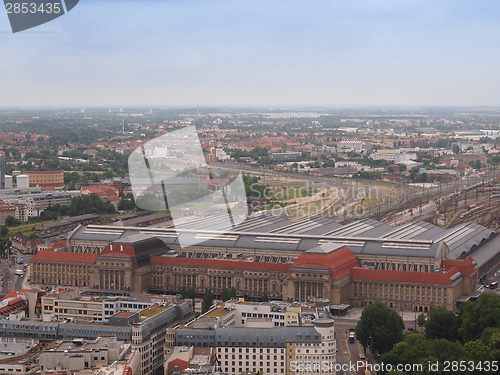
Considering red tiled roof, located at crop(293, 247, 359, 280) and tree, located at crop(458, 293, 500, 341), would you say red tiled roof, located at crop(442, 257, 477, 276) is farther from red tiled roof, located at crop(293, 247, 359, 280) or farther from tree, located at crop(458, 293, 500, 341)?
tree, located at crop(458, 293, 500, 341)

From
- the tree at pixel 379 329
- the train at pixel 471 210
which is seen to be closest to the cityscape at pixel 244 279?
the tree at pixel 379 329

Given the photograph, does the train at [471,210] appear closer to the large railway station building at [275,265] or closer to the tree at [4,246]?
the large railway station building at [275,265]

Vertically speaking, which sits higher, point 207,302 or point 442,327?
point 207,302

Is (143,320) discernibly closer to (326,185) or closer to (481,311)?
(481,311)

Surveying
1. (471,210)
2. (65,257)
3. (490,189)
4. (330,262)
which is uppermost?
(330,262)

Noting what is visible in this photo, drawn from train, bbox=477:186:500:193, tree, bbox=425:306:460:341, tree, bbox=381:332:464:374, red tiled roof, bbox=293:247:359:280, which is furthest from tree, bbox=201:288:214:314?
train, bbox=477:186:500:193

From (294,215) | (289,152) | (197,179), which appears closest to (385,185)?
(197,179)

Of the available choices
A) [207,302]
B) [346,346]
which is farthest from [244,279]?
[346,346]

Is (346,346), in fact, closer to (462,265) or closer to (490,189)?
(462,265)
